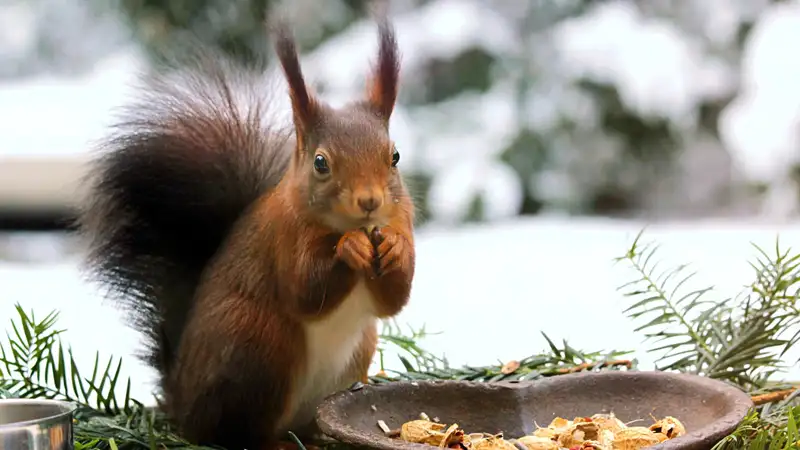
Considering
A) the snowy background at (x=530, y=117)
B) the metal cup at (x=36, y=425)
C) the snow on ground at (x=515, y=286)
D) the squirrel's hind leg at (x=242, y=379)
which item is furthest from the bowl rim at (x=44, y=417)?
the snowy background at (x=530, y=117)

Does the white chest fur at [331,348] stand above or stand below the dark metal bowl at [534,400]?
above

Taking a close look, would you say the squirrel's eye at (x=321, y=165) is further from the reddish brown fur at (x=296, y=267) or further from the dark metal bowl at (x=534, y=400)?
the dark metal bowl at (x=534, y=400)

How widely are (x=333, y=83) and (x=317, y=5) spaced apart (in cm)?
32

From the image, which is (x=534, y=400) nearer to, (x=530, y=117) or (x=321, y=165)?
(x=321, y=165)

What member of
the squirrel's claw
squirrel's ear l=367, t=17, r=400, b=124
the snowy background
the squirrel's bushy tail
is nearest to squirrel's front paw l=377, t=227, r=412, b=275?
the squirrel's claw

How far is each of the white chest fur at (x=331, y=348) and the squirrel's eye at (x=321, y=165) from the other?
0.33ft

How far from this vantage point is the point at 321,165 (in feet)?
2.56

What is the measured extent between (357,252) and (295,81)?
5.9 inches

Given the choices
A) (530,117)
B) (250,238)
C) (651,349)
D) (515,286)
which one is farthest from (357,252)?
(530,117)

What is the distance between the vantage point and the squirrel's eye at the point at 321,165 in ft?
2.55

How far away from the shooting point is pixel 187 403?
2.80 ft

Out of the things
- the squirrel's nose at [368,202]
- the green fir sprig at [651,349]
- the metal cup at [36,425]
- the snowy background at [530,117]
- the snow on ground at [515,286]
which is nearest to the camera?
the metal cup at [36,425]

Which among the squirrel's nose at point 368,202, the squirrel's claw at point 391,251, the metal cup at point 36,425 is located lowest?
the metal cup at point 36,425

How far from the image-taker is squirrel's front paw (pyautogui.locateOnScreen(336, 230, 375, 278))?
0.76m
